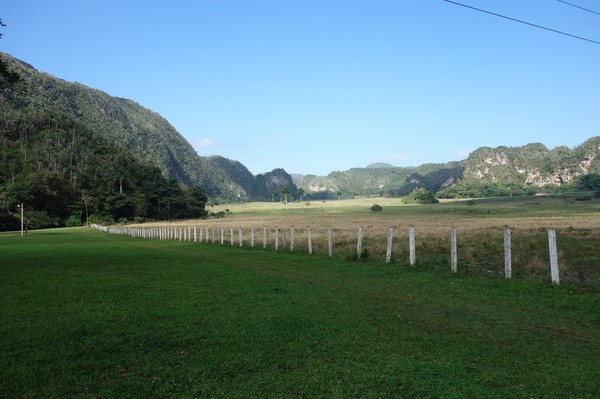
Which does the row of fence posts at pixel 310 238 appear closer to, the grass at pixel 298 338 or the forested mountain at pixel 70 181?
the grass at pixel 298 338

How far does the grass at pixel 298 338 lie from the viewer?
19.1 ft

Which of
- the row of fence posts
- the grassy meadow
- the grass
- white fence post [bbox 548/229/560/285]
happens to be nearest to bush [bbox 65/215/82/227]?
the row of fence posts

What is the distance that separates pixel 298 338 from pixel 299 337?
0.19 ft

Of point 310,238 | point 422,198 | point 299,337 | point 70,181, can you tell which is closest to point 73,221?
point 70,181

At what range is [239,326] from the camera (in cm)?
866

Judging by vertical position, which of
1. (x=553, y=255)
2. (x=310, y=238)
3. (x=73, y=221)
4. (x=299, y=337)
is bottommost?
(x=73, y=221)

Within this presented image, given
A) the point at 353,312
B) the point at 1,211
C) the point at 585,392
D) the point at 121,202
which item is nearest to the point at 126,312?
the point at 353,312

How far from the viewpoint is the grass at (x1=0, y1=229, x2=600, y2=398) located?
19.1ft

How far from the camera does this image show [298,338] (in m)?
7.88

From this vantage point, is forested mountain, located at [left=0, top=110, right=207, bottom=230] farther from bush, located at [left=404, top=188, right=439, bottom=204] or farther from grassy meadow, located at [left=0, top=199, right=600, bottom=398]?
bush, located at [left=404, top=188, right=439, bottom=204]

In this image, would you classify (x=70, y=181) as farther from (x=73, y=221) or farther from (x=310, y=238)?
(x=310, y=238)

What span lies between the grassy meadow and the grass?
3 centimetres

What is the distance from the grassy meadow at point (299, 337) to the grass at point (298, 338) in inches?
1.1

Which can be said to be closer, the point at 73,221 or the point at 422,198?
the point at 73,221
